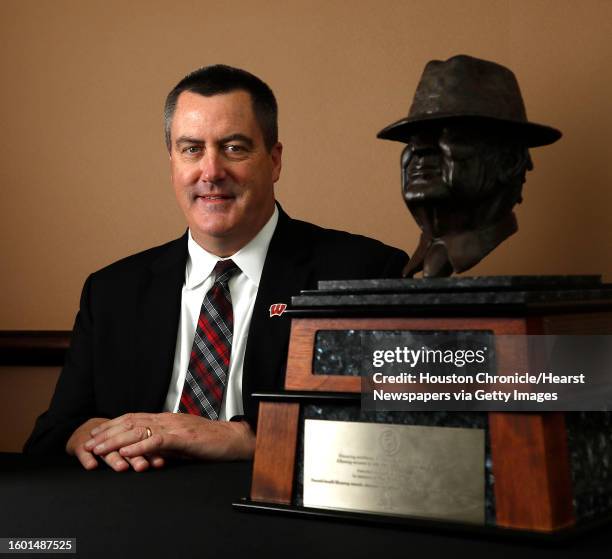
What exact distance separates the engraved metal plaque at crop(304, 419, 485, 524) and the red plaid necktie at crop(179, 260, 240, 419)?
0.83m

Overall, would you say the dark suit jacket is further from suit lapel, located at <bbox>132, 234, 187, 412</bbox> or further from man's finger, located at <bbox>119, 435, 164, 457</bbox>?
man's finger, located at <bbox>119, 435, 164, 457</bbox>

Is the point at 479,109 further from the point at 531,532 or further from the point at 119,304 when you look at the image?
the point at 119,304

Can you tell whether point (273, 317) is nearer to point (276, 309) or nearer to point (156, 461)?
point (276, 309)

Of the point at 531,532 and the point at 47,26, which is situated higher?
the point at 47,26

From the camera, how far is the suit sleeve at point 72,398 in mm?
2195

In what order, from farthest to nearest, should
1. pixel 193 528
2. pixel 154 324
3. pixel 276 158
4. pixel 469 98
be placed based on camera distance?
1. pixel 276 158
2. pixel 154 324
3. pixel 469 98
4. pixel 193 528

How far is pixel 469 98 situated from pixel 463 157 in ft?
0.30

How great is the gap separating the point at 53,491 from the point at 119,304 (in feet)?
2.92

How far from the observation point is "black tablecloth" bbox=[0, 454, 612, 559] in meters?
1.17

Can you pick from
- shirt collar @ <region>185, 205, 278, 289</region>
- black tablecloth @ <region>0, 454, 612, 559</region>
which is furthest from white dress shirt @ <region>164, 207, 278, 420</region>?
black tablecloth @ <region>0, 454, 612, 559</region>

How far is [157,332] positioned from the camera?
2.28 metres

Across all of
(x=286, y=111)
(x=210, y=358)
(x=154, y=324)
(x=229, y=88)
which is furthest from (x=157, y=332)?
(x=286, y=111)

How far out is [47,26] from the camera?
3.02 m

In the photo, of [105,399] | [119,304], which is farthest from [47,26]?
[105,399]
